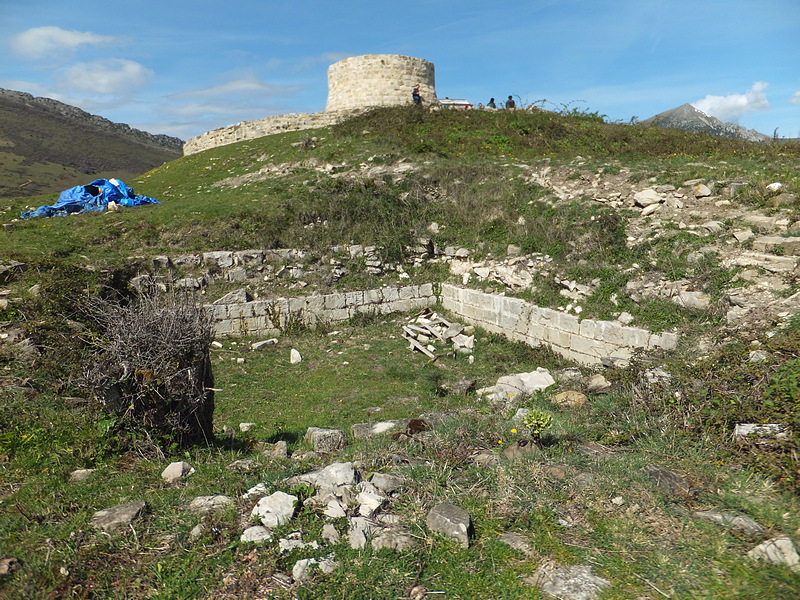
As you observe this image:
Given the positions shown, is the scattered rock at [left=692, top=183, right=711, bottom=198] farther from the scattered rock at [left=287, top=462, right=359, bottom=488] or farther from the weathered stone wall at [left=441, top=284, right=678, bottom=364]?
the scattered rock at [left=287, top=462, right=359, bottom=488]

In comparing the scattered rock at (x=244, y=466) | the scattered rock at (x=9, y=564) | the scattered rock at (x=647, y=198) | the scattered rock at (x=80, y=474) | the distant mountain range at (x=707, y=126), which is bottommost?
the scattered rock at (x=244, y=466)

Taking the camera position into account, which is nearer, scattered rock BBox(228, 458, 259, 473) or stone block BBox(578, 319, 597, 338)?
scattered rock BBox(228, 458, 259, 473)

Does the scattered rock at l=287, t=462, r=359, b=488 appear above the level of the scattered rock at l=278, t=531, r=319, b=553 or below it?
above

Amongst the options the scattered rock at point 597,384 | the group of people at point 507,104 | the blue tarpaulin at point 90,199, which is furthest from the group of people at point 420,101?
the scattered rock at point 597,384

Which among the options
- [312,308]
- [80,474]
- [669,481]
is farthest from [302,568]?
[312,308]

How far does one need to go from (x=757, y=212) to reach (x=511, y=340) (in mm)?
5434

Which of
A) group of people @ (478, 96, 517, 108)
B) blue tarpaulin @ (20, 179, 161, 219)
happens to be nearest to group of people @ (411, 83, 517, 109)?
group of people @ (478, 96, 517, 108)

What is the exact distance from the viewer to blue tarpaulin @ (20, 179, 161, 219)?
545 inches

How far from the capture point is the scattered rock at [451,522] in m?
3.36

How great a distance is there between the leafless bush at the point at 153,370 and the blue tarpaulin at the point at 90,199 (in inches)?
441

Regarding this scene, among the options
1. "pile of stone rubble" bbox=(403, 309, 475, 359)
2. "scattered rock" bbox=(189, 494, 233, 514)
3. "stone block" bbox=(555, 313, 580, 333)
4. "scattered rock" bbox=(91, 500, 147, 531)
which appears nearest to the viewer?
"scattered rock" bbox=(91, 500, 147, 531)

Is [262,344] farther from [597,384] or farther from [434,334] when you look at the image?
[597,384]

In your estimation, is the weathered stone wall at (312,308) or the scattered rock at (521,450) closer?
the scattered rock at (521,450)

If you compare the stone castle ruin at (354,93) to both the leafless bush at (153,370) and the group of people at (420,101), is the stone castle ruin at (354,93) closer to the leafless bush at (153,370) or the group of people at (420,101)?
the group of people at (420,101)
